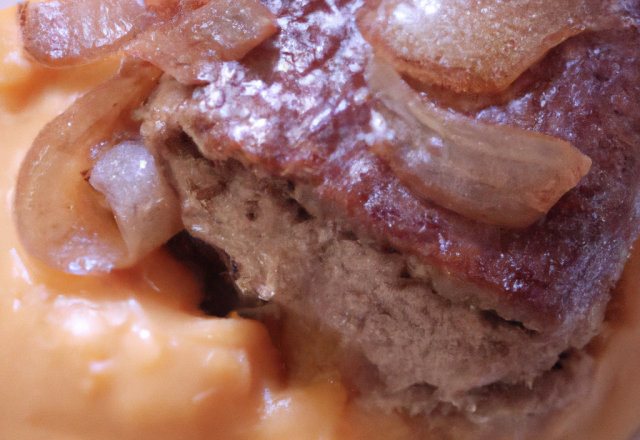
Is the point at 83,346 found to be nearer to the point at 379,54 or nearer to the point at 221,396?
the point at 221,396

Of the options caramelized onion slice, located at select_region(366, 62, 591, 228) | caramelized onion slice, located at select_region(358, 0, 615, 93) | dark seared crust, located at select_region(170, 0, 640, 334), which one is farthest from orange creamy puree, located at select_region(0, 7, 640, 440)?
caramelized onion slice, located at select_region(358, 0, 615, 93)

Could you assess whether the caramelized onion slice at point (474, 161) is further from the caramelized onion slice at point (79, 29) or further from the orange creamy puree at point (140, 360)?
the caramelized onion slice at point (79, 29)

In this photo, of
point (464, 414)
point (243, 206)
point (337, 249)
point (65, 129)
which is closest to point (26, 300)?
point (65, 129)

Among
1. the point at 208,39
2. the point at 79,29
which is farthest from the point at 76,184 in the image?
the point at 208,39

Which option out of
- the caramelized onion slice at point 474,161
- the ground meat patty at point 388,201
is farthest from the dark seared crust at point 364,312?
the caramelized onion slice at point 474,161

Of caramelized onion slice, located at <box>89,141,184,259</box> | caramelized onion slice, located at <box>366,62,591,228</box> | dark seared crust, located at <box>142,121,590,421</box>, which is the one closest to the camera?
caramelized onion slice, located at <box>366,62,591,228</box>

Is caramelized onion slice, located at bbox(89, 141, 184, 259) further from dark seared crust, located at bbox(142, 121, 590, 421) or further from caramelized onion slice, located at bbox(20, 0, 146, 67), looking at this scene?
caramelized onion slice, located at bbox(20, 0, 146, 67)
